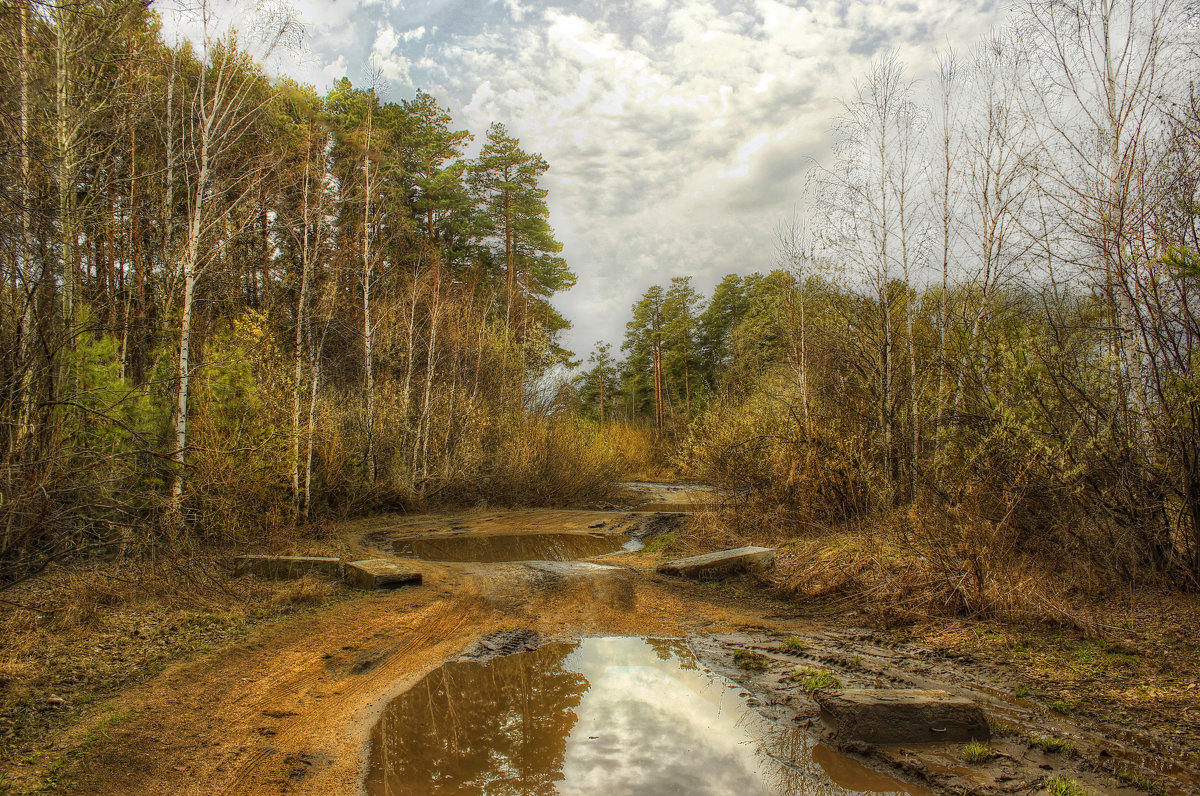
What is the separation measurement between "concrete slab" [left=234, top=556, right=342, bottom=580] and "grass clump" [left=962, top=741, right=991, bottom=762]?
26.6ft

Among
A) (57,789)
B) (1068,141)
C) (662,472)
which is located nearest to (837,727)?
(57,789)

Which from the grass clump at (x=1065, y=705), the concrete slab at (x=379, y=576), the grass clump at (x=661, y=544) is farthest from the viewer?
the grass clump at (x=661, y=544)

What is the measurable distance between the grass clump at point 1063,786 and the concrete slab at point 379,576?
7.57 metres

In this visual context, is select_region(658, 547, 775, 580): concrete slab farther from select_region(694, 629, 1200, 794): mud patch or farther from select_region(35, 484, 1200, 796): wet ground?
select_region(694, 629, 1200, 794): mud patch

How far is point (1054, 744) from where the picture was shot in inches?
150

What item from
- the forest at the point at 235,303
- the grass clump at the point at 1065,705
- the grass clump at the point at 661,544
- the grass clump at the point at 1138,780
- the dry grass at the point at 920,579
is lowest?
the grass clump at the point at 661,544

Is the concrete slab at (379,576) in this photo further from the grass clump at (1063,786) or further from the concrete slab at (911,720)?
the grass clump at (1063,786)

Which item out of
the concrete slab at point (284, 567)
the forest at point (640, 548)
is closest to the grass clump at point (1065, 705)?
the forest at point (640, 548)

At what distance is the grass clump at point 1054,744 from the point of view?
3775 mm

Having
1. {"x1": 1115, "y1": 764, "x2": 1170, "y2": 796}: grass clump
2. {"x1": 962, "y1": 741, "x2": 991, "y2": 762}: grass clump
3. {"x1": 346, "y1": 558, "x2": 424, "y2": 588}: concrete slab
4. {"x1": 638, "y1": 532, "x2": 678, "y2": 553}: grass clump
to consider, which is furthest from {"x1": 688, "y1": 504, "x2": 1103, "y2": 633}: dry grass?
{"x1": 346, "y1": 558, "x2": 424, "y2": 588}: concrete slab

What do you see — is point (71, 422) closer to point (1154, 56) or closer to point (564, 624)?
point (564, 624)

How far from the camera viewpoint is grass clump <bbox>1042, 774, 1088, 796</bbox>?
130 inches

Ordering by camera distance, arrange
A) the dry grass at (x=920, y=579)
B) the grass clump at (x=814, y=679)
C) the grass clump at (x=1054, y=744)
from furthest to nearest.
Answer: the dry grass at (x=920, y=579), the grass clump at (x=814, y=679), the grass clump at (x=1054, y=744)

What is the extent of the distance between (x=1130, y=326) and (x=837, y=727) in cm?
606
